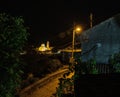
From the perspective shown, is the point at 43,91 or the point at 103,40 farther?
the point at 43,91

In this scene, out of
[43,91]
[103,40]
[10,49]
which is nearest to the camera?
[10,49]

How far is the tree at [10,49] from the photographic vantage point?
29.0 ft

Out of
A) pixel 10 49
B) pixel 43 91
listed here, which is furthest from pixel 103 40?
pixel 10 49

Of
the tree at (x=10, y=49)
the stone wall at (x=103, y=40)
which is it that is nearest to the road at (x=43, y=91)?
the stone wall at (x=103, y=40)

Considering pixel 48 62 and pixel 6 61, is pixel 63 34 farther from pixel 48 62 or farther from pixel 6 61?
pixel 6 61

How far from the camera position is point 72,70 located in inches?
385

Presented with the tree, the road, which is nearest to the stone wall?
the road

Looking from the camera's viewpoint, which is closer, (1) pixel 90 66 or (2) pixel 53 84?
(1) pixel 90 66

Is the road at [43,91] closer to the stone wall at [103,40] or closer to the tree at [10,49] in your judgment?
the stone wall at [103,40]

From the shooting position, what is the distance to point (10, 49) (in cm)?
900

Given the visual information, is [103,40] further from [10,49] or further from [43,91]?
[10,49]

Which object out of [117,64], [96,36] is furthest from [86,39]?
[117,64]

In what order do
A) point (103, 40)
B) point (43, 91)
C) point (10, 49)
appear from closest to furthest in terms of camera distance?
point (10, 49), point (103, 40), point (43, 91)

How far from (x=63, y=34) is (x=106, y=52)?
3886cm
